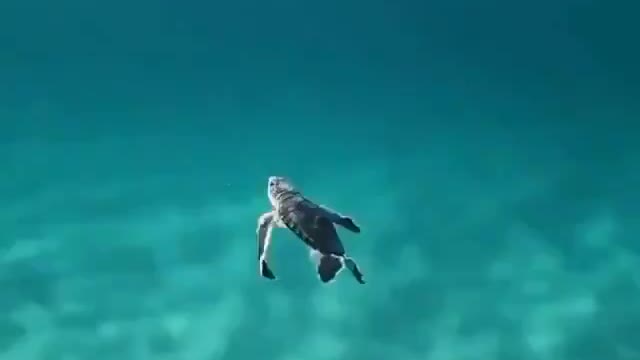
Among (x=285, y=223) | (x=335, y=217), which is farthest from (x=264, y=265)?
(x=335, y=217)

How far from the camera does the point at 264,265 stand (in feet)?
18.5

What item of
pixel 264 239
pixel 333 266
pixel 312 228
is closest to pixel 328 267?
pixel 333 266

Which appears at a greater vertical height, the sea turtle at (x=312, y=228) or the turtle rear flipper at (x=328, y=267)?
the sea turtle at (x=312, y=228)

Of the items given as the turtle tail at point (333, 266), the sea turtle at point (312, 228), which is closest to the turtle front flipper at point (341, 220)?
the sea turtle at point (312, 228)

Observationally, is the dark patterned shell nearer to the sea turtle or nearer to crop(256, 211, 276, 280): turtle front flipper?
the sea turtle

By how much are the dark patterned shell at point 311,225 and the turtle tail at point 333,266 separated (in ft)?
0.15

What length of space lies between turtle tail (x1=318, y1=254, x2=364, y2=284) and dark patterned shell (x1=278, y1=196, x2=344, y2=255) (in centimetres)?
5

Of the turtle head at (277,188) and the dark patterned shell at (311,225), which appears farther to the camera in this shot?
the turtle head at (277,188)

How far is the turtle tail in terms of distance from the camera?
4.97m

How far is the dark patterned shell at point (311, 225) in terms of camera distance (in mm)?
5207

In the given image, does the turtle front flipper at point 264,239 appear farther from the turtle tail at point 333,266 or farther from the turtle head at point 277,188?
the turtle tail at point 333,266

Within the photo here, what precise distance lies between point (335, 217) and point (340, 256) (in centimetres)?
31

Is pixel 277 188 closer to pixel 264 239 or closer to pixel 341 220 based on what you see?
pixel 264 239

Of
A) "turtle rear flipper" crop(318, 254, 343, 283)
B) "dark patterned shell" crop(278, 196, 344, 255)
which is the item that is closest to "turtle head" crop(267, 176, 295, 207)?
"dark patterned shell" crop(278, 196, 344, 255)
